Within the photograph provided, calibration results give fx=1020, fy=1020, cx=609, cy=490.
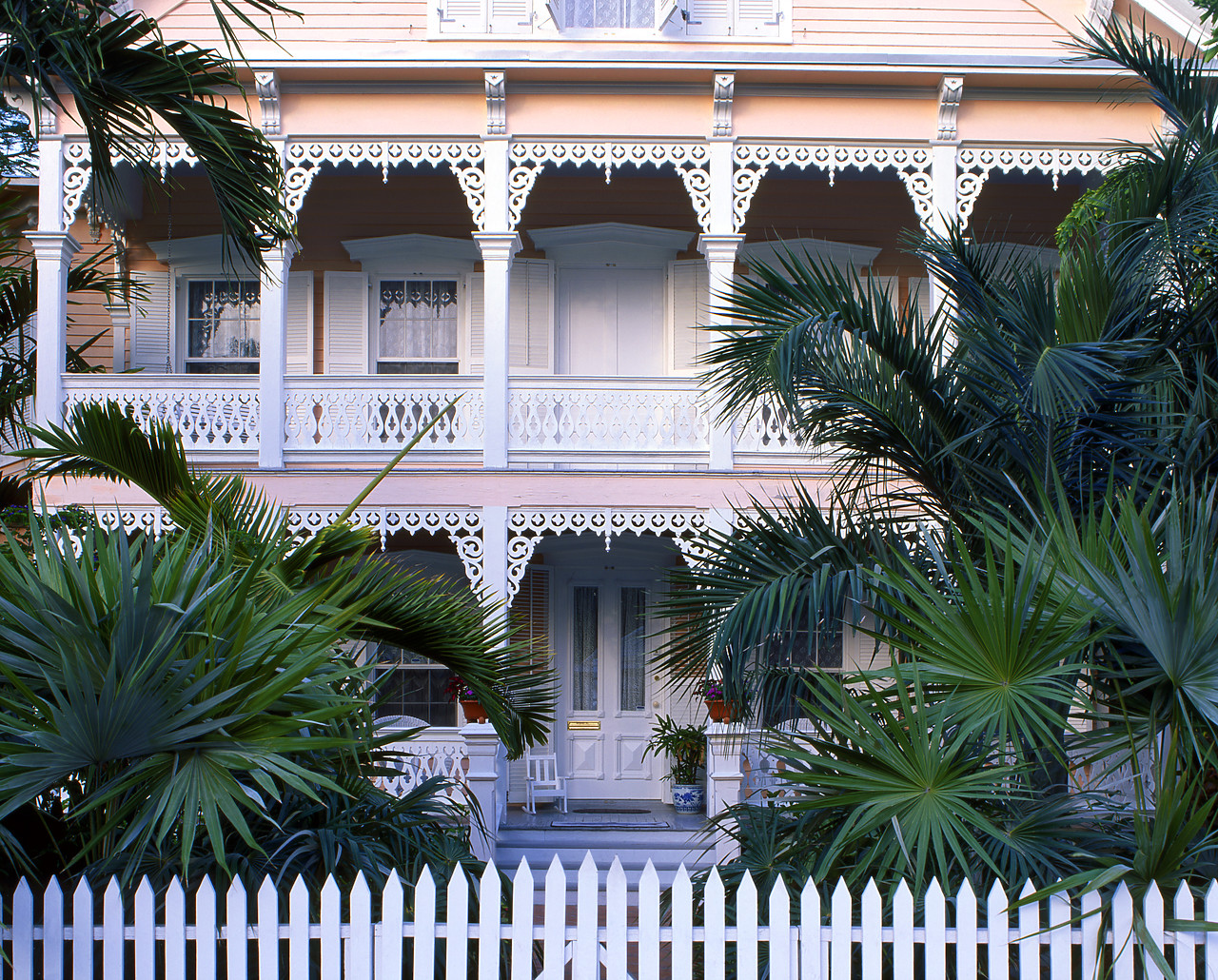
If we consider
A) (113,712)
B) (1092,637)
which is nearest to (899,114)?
(1092,637)

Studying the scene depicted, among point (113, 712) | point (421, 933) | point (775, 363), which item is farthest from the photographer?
point (775, 363)

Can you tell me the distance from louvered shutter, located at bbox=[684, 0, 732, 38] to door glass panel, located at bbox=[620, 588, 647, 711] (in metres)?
5.77

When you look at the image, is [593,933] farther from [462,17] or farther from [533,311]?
[462,17]

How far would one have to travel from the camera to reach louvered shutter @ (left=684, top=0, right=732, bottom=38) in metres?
9.77

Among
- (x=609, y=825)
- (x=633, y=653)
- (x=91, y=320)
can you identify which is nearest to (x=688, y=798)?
(x=609, y=825)

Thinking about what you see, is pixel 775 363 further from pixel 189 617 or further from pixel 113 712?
pixel 113 712

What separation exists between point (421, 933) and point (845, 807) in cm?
153

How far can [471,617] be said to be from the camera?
4.69m

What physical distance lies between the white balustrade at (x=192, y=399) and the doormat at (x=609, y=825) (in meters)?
4.49

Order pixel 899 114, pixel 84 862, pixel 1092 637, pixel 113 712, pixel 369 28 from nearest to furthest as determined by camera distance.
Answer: pixel 113 712, pixel 1092 637, pixel 84 862, pixel 899 114, pixel 369 28

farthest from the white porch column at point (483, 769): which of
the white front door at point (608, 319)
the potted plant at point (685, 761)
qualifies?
the white front door at point (608, 319)

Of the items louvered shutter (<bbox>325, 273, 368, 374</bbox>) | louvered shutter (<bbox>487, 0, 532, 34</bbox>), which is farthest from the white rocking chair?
louvered shutter (<bbox>487, 0, 532, 34</bbox>)

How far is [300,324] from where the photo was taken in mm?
11133

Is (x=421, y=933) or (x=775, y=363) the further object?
(x=775, y=363)
